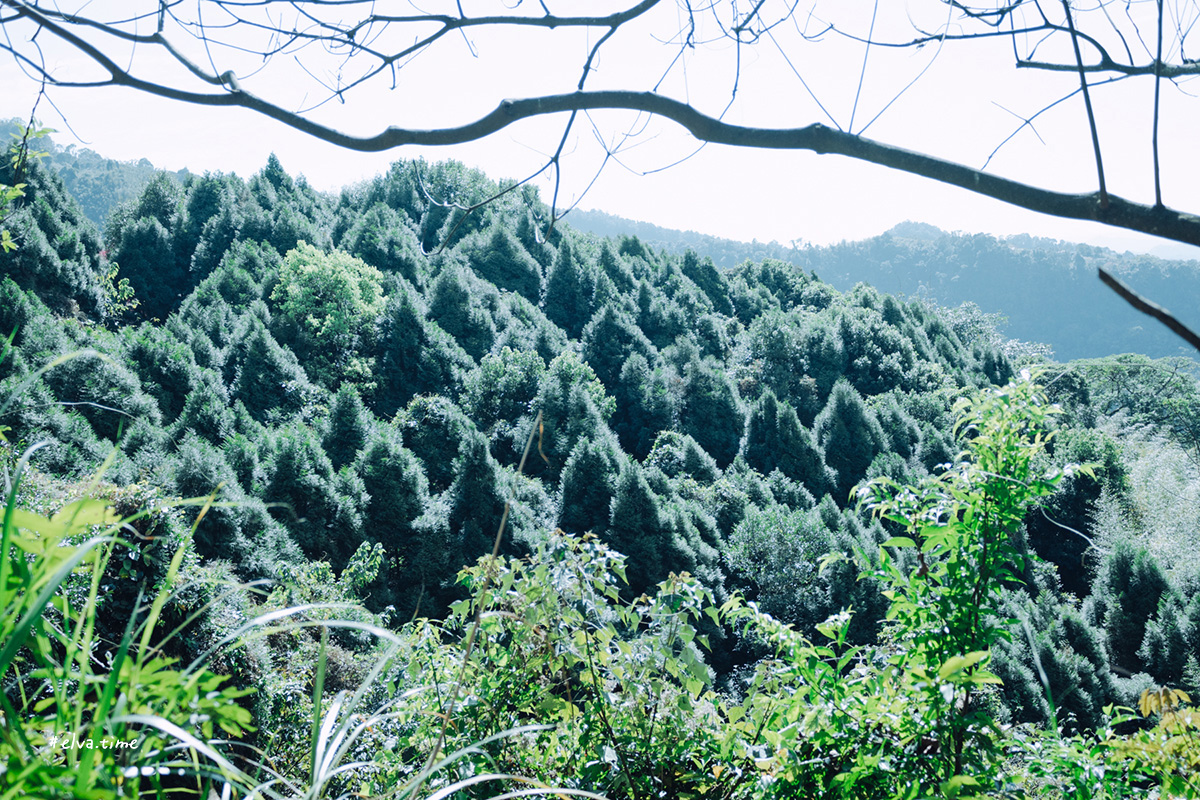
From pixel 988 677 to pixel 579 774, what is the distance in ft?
2.53

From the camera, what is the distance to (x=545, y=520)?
18.8 metres

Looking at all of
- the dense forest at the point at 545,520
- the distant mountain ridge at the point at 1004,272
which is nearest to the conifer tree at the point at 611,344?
the dense forest at the point at 545,520

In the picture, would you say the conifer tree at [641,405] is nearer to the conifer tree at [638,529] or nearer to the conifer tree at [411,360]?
the conifer tree at [411,360]

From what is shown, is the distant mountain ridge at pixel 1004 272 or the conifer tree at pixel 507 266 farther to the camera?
the distant mountain ridge at pixel 1004 272

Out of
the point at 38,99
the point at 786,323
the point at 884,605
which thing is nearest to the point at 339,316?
the point at 786,323

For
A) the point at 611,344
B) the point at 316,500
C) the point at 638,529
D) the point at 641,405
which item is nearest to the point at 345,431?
the point at 316,500

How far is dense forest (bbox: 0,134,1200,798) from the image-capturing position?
47.9 inches

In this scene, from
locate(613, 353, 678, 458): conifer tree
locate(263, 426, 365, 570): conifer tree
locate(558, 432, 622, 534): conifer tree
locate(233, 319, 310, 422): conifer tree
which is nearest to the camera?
locate(263, 426, 365, 570): conifer tree

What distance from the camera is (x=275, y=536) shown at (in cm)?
1303

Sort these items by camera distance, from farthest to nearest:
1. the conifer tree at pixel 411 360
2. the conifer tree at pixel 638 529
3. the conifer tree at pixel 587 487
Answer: the conifer tree at pixel 411 360, the conifer tree at pixel 587 487, the conifer tree at pixel 638 529

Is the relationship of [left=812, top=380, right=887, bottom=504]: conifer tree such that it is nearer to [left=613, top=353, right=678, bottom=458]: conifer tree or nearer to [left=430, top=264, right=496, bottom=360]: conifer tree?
[left=613, top=353, right=678, bottom=458]: conifer tree

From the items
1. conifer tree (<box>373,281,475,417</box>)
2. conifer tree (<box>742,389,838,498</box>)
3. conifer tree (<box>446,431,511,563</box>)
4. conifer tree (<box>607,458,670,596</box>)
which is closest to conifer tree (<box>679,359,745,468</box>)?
conifer tree (<box>742,389,838,498</box>)

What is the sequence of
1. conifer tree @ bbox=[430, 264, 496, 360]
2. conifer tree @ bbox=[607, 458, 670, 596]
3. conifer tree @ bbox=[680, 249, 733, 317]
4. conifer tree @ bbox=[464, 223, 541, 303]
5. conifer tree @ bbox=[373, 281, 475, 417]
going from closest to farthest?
conifer tree @ bbox=[607, 458, 670, 596] → conifer tree @ bbox=[373, 281, 475, 417] → conifer tree @ bbox=[430, 264, 496, 360] → conifer tree @ bbox=[464, 223, 541, 303] → conifer tree @ bbox=[680, 249, 733, 317]

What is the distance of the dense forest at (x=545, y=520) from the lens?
1216 millimetres
